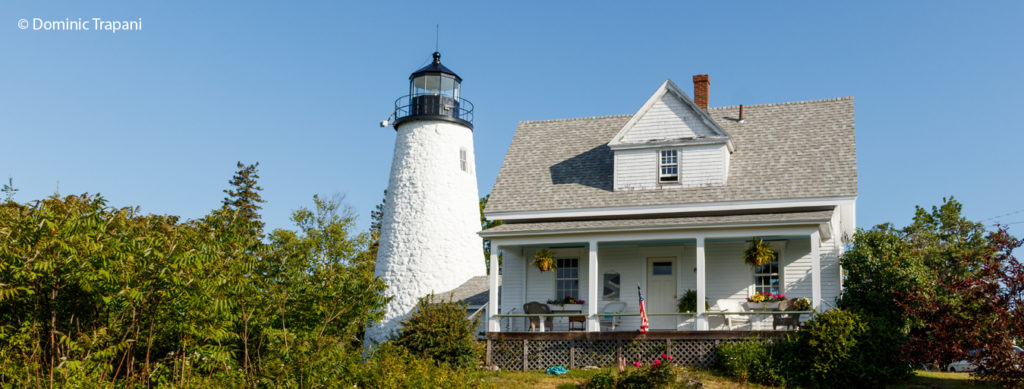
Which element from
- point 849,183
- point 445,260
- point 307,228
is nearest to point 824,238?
point 849,183

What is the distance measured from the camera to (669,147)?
25.2 meters

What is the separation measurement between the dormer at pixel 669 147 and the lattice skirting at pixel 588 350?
503 centimetres

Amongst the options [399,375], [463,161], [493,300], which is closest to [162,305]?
[399,375]

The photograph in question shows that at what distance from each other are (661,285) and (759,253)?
3.22 meters

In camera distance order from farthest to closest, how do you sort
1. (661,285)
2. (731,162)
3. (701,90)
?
1. (701,90)
2. (731,162)
3. (661,285)

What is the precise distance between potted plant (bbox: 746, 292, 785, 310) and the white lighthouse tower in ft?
33.4

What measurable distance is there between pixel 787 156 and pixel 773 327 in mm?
5646

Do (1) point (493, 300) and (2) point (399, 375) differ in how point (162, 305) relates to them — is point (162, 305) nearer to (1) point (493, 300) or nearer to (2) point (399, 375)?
(2) point (399, 375)

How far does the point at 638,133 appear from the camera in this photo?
2547cm

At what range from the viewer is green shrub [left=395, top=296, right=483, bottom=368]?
840 inches

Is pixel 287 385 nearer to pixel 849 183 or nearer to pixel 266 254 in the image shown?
pixel 266 254

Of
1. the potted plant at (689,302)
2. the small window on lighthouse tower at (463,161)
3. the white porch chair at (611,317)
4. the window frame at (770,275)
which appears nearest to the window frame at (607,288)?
the white porch chair at (611,317)

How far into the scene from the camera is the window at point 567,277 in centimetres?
2545

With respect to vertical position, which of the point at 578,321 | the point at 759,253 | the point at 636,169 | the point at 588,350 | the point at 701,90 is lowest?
the point at 588,350
